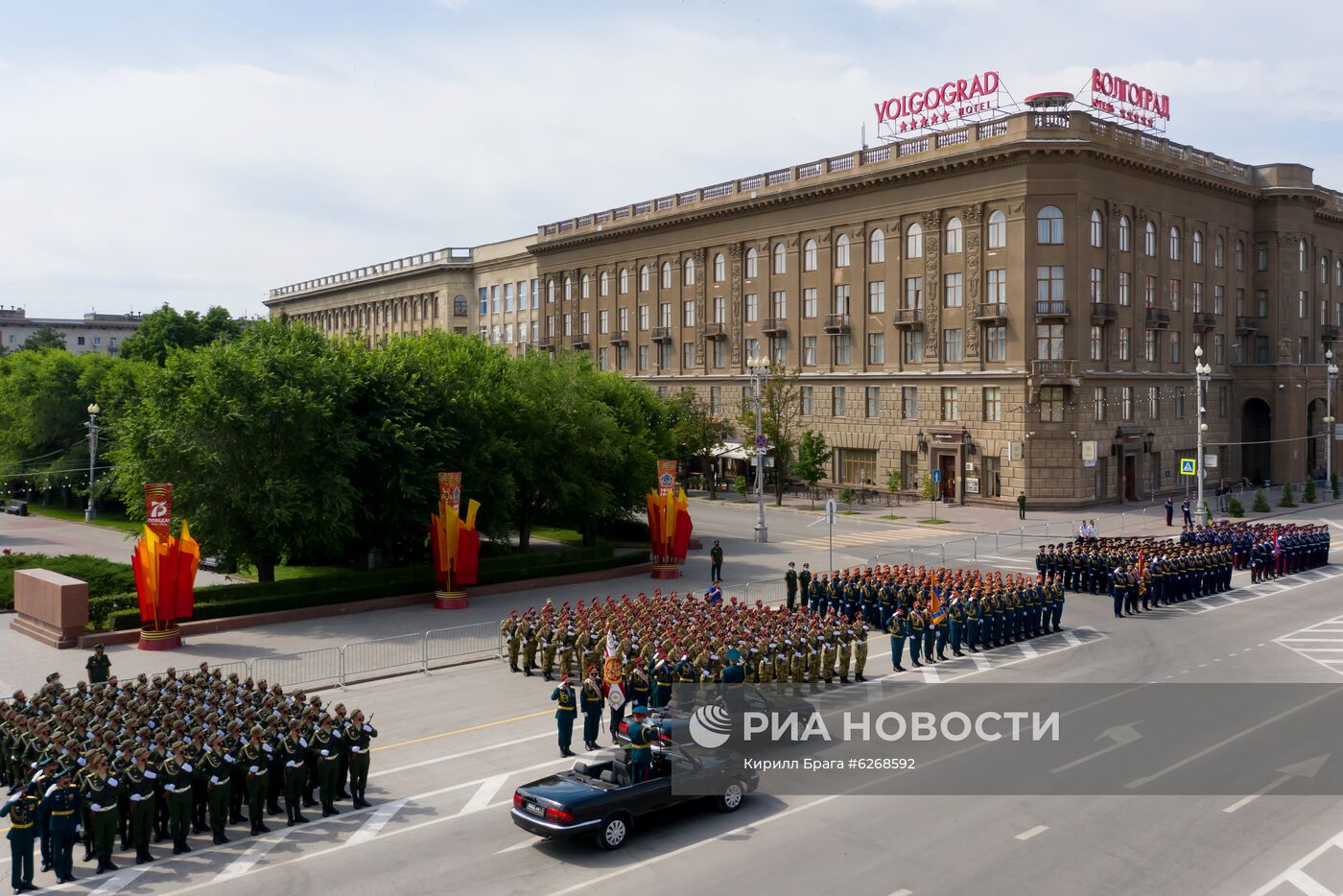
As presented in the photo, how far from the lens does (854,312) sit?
67.2 m

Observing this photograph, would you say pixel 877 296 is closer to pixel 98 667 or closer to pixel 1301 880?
pixel 98 667

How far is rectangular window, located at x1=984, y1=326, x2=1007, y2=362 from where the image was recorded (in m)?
58.8

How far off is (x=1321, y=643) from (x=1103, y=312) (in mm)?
35728

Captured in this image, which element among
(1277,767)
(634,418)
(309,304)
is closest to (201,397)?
(634,418)

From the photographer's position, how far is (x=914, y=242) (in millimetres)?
63562

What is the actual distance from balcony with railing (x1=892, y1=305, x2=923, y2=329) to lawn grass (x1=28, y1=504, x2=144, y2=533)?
139 ft

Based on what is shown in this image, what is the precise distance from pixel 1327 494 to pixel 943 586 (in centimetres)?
4962

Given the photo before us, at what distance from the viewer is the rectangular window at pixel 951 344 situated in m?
61.3

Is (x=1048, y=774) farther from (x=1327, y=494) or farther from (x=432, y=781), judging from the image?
(x=1327, y=494)

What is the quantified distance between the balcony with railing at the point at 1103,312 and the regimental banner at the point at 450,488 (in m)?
39.9

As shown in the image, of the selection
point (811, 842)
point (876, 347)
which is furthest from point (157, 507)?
point (876, 347)

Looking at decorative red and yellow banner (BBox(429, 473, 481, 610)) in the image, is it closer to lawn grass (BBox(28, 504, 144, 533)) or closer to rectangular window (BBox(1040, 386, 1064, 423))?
lawn grass (BBox(28, 504, 144, 533))

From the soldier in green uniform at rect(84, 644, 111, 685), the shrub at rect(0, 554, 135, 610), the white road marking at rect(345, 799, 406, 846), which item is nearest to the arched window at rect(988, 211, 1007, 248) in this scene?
the shrub at rect(0, 554, 135, 610)

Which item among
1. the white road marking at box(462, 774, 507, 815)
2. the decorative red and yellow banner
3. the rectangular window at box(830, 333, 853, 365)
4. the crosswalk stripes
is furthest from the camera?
the rectangular window at box(830, 333, 853, 365)
